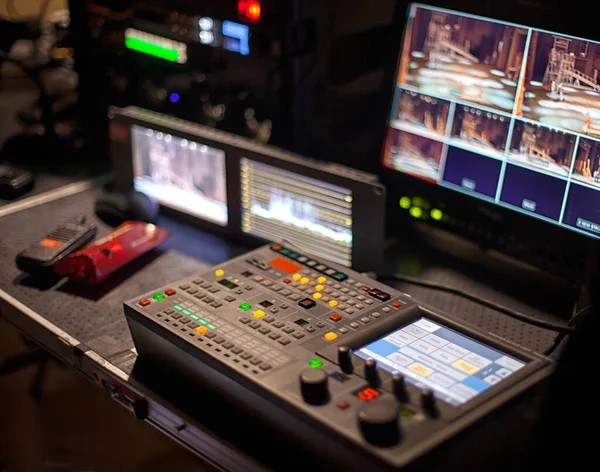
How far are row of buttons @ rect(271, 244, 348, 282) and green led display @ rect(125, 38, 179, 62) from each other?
63 centimetres

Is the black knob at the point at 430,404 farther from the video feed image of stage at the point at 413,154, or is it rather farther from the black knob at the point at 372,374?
the video feed image of stage at the point at 413,154

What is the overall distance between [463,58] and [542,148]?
0.20m

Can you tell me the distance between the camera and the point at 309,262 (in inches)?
47.1

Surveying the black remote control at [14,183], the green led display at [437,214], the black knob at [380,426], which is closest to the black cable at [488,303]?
the green led display at [437,214]

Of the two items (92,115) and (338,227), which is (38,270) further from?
(92,115)

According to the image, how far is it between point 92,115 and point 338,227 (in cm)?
92

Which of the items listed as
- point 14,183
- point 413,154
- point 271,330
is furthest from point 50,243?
point 413,154

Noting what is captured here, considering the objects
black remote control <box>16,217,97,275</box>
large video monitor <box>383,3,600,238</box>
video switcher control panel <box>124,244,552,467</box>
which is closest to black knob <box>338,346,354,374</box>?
video switcher control panel <box>124,244,552,467</box>

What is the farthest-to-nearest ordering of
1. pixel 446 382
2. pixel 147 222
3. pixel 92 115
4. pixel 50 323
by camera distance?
pixel 92 115, pixel 147 222, pixel 50 323, pixel 446 382

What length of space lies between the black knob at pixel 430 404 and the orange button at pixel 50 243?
0.80 m

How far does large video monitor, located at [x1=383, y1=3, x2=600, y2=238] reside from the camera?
118cm

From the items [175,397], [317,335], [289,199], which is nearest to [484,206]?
[289,199]

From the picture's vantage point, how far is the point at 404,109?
1392 mm

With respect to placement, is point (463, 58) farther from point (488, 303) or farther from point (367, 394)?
point (367, 394)
